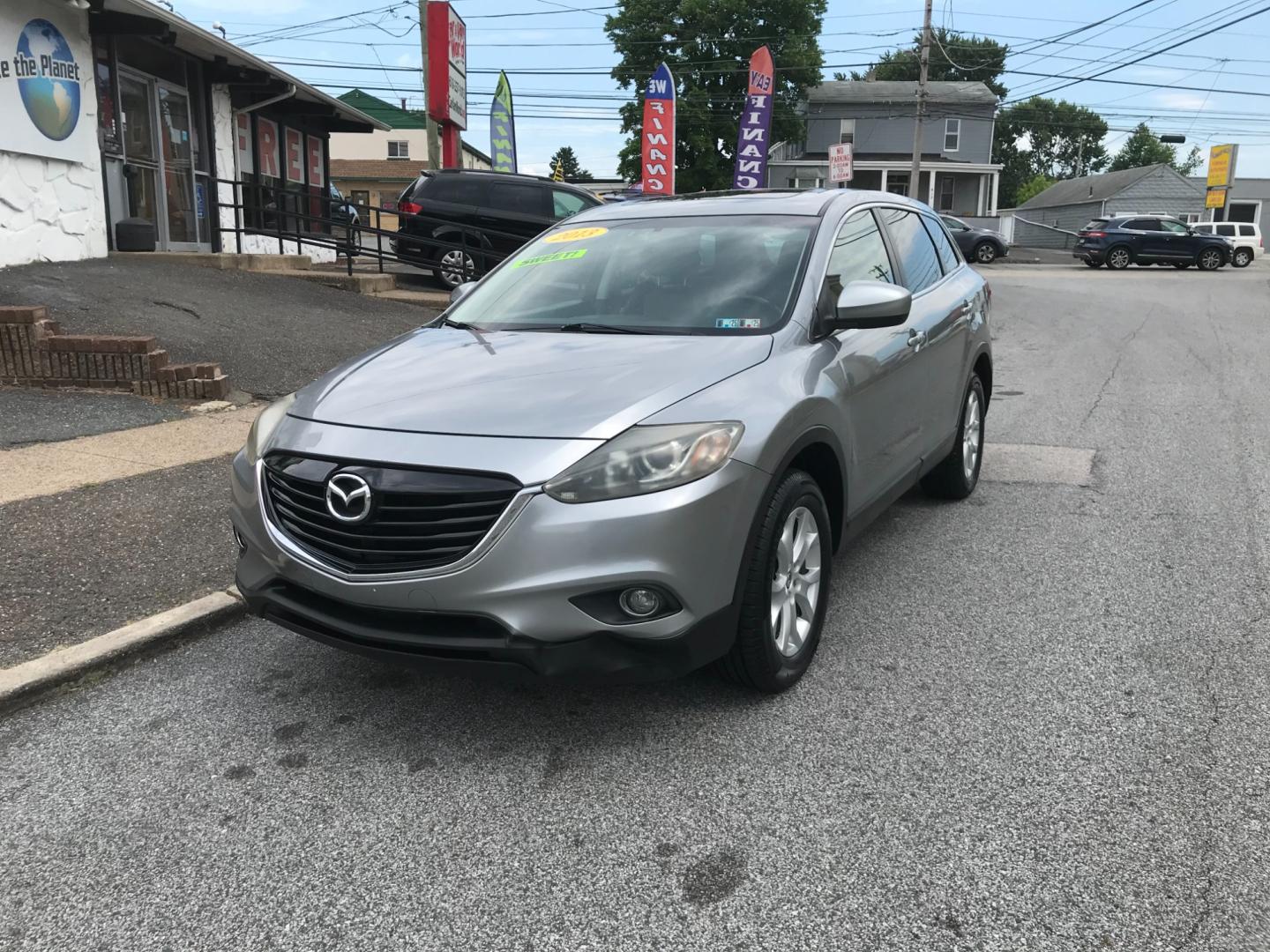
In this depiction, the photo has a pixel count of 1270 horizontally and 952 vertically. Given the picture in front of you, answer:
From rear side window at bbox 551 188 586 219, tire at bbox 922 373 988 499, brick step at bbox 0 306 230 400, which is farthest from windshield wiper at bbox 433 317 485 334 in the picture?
rear side window at bbox 551 188 586 219

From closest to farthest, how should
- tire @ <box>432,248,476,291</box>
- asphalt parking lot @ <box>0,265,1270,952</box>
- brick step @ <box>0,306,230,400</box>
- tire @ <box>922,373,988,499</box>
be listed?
1. asphalt parking lot @ <box>0,265,1270,952</box>
2. tire @ <box>922,373,988,499</box>
3. brick step @ <box>0,306,230,400</box>
4. tire @ <box>432,248,476,291</box>

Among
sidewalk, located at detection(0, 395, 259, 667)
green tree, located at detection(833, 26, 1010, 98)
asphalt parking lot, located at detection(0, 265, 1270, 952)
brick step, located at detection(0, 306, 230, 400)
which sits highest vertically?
green tree, located at detection(833, 26, 1010, 98)

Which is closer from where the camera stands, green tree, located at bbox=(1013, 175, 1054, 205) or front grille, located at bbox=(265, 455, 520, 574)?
front grille, located at bbox=(265, 455, 520, 574)

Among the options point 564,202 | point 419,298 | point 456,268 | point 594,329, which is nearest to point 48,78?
point 419,298

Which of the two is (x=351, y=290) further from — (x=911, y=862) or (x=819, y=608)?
(x=911, y=862)

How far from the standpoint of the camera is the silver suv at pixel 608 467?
2.81 metres

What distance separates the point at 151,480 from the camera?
577 cm

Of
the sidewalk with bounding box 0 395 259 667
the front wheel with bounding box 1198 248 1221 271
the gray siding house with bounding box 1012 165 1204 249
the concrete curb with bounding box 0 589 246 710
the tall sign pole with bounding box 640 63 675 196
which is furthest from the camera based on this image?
the gray siding house with bounding box 1012 165 1204 249

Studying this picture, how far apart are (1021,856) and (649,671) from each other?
1.09 m

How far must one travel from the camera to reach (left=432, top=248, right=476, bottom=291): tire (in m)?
15.4

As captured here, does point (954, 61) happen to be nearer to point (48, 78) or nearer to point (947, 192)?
point (947, 192)

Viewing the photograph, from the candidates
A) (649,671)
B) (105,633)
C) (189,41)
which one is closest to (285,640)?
(105,633)

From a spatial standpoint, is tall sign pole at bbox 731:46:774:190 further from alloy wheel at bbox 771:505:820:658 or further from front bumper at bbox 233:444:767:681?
front bumper at bbox 233:444:767:681

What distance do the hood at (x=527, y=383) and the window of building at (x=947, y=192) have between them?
50.6m
